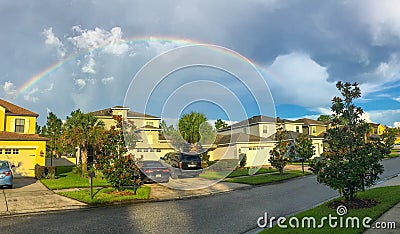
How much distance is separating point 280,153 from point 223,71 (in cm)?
935

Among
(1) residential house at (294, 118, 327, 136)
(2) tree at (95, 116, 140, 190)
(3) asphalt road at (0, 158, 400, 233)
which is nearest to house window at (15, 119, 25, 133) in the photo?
(2) tree at (95, 116, 140, 190)

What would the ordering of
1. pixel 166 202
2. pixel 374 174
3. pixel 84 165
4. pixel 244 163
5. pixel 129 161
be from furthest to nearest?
pixel 244 163 → pixel 84 165 → pixel 129 161 → pixel 166 202 → pixel 374 174

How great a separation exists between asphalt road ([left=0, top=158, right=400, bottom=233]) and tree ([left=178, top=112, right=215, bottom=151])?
22.5 metres

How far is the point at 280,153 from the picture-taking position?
73.7ft

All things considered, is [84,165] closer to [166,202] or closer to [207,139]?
[166,202]

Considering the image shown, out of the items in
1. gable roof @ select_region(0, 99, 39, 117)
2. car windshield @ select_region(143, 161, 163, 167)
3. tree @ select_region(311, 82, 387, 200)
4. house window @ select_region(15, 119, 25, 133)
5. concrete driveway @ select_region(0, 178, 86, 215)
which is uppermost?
gable roof @ select_region(0, 99, 39, 117)

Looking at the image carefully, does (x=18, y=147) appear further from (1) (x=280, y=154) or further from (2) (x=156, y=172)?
(1) (x=280, y=154)

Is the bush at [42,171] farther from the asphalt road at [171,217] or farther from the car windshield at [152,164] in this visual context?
the asphalt road at [171,217]

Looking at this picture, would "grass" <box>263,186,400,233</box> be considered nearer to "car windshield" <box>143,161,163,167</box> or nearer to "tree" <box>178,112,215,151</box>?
"car windshield" <box>143,161,163,167</box>

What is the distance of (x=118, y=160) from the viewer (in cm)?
1380

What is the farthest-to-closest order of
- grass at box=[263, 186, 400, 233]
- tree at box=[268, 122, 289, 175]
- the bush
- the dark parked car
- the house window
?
the house window, tree at box=[268, 122, 289, 175], the bush, the dark parked car, grass at box=[263, 186, 400, 233]

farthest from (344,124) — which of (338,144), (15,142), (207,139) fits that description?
(207,139)

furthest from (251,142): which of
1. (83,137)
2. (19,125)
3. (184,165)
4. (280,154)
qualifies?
(19,125)

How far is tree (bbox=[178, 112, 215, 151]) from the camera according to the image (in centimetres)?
3588
